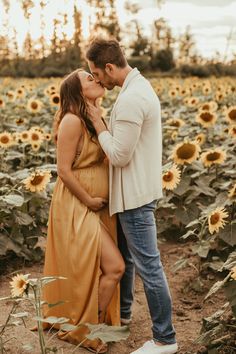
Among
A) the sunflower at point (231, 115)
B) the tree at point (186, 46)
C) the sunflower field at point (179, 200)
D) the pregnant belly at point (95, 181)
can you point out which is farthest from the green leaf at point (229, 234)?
the tree at point (186, 46)

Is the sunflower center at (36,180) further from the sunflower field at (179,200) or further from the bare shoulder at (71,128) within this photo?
the bare shoulder at (71,128)

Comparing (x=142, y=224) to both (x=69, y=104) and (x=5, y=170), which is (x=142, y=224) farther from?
(x=5, y=170)

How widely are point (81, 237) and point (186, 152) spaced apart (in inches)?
66.8

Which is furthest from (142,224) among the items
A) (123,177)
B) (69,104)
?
(69,104)

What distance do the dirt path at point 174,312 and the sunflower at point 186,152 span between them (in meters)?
0.73

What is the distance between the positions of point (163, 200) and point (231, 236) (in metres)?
0.92

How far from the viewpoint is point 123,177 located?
330cm

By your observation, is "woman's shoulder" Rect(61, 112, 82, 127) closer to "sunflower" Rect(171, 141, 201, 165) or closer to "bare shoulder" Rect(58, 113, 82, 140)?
"bare shoulder" Rect(58, 113, 82, 140)

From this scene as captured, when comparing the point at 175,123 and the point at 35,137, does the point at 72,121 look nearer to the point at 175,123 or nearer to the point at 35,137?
the point at 35,137

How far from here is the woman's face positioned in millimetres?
3467

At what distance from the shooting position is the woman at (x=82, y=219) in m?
3.50

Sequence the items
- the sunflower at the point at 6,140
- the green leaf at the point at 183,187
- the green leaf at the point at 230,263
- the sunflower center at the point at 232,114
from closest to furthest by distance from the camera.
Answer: the green leaf at the point at 230,263, the green leaf at the point at 183,187, the sunflower at the point at 6,140, the sunflower center at the point at 232,114

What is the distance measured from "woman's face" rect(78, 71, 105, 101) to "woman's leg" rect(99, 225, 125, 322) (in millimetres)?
703

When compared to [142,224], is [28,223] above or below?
below
